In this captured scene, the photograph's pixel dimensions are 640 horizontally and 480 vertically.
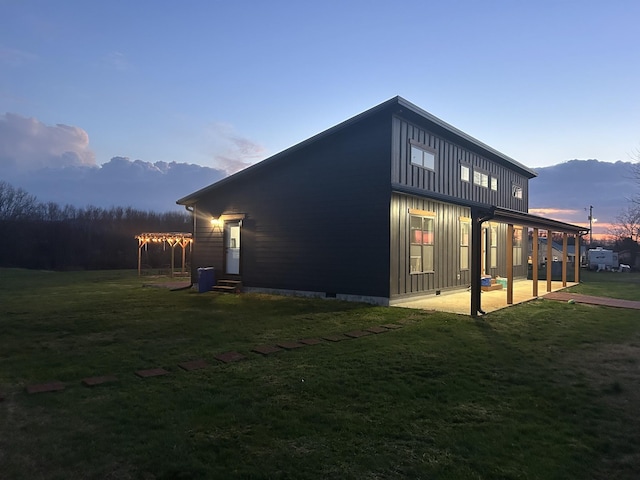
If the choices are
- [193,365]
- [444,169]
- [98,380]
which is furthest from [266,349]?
[444,169]

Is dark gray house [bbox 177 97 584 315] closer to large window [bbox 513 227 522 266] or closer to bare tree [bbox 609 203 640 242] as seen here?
large window [bbox 513 227 522 266]

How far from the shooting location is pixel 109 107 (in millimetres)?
17500

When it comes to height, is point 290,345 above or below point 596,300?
below

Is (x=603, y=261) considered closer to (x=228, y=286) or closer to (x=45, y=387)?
(x=228, y=286)

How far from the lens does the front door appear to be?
46.6 feet

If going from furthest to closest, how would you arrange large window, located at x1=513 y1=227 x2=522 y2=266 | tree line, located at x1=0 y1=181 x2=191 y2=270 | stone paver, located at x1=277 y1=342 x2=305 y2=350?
tree line, located at x1=0 y1=181 x2=191 y2=270
large window, located at x1=513 y1=227 x2=522 y2=266
stone paver, located at x1=277 y1=342 x2=305 y2=350

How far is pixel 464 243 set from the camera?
564 inches

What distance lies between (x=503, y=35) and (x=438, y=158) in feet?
12.1

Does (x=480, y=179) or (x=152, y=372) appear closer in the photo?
(x=152, y=372)

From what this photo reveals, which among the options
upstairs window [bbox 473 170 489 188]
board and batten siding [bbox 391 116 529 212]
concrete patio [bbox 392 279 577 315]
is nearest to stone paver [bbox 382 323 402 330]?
concrete patio [bbox 392 279 577 315]

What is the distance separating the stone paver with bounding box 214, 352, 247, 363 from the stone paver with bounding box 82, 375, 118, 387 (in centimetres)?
128

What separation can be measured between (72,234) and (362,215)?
41.7m

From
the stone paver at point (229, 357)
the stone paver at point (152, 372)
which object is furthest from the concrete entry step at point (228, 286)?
the stone paver at point (152, 372)

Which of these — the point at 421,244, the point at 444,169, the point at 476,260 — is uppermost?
the point at 444,169
